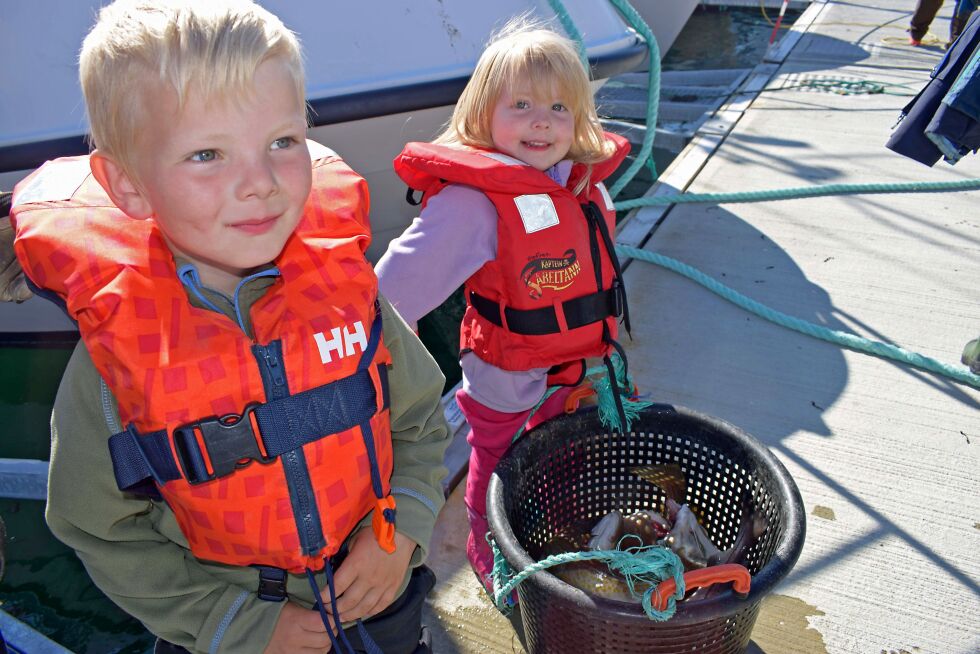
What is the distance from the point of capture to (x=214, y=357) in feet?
4.04

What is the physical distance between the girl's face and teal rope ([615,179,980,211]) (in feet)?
7.32

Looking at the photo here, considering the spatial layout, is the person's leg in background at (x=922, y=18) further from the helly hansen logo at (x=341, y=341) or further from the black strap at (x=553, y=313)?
the helly hansen logo at (x=341, y=341)

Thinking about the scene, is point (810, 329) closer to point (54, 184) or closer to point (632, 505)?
point (632, 505)

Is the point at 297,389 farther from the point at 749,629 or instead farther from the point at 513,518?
the point at 749,629

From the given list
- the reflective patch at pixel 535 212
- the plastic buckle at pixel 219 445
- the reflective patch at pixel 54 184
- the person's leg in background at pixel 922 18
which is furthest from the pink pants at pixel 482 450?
the person's leg in background at pixel 922 18

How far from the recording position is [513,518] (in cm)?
177

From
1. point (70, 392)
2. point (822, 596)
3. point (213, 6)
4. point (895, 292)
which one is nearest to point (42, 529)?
point (70, 392)

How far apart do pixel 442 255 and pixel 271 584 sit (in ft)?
2.99

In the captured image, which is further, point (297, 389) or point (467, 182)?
point (467, 182)

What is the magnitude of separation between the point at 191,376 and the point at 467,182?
98 centimetres

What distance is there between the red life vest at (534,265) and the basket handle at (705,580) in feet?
2.68

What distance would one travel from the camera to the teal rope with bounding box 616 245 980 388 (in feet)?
9.86

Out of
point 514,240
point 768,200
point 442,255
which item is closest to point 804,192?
point 768,200

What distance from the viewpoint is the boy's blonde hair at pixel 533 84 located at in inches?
80.7
